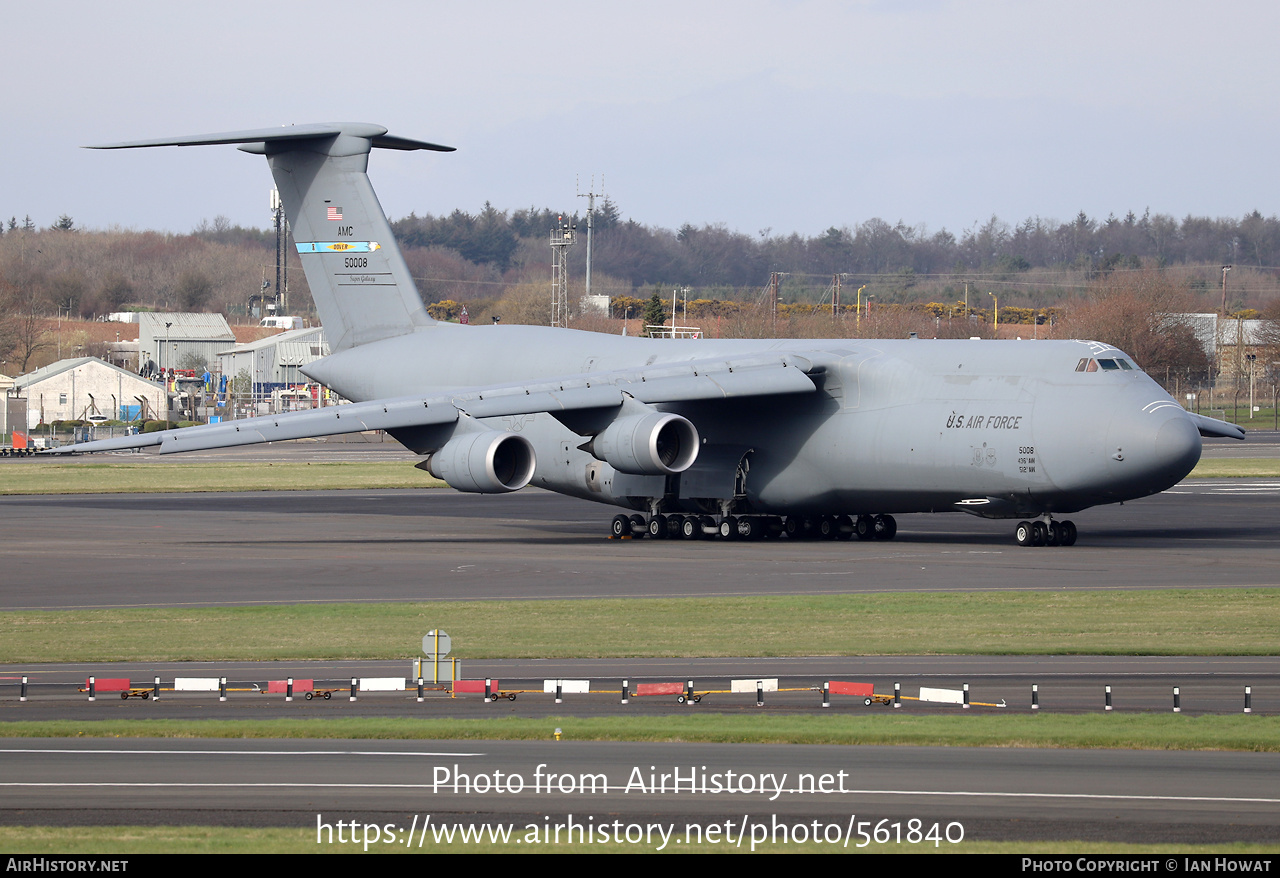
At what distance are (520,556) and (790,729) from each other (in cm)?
Result: 1508

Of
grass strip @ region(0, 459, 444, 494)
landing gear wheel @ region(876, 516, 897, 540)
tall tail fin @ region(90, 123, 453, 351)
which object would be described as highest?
tall tail fin @ region(90, 123, 453, 351)

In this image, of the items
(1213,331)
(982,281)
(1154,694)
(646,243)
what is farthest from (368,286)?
(646,243)

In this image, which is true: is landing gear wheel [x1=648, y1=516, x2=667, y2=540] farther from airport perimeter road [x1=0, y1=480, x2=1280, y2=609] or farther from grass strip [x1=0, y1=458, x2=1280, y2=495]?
grass strip [x1=0, y1=458, x2=1280, y2=495]

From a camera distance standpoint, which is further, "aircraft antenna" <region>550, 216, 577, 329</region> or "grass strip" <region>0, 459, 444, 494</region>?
"aircraft antenna" <region>550, 216, 577, 329</region>

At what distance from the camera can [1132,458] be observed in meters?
25.2

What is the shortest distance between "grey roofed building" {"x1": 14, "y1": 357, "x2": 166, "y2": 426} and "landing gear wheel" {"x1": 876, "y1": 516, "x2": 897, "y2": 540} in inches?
3032

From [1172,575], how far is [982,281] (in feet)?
440

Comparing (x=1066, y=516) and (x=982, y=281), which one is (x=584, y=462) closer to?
(x=1066, y=516)

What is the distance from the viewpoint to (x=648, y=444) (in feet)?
89.8

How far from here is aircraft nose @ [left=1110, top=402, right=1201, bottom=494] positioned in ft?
82.3

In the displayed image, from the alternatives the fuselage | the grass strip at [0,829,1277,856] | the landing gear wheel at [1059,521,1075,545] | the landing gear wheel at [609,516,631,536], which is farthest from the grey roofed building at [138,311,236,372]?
the grass strip at [0,829,1277,856]

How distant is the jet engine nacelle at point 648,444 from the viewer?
1081 inches

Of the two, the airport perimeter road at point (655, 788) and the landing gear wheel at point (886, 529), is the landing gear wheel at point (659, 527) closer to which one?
the landing gear wheel at point (886, 529)

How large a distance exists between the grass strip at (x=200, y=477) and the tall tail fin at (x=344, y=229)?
31.9 feet
